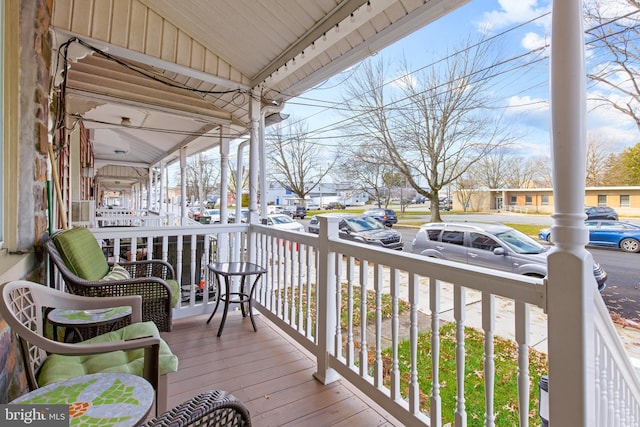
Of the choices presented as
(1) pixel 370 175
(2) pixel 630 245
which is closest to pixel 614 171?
(2) pixel 630 245

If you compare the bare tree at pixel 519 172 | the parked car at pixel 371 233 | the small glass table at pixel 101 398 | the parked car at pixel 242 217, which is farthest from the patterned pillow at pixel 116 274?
the bare tree at pixel 519 172

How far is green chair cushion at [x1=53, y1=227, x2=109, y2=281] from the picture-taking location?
1992 millimetres

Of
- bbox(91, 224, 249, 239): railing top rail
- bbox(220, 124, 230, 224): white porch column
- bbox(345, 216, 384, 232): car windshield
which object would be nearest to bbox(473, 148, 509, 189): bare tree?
bbox(345, 216, 384, 232): car windshield

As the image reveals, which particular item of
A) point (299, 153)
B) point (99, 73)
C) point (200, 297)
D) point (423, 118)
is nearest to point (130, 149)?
point (299, 153)

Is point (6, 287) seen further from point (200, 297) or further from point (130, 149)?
point (130, 149)

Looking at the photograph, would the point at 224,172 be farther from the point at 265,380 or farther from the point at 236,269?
the point at 265,380

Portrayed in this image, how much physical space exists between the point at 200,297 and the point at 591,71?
3.91m

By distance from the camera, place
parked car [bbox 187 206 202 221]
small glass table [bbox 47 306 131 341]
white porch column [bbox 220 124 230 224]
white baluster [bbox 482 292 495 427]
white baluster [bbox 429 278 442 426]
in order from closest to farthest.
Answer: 1. white baluster [bbox 482 292 495 427]
2. white baluster [bbox 429 278 442 426]
3. small glass table [bbox 47 306 131 341]
4. white porch column [bbox 220 124 230 224]
5. parked car [bbox 187 206 202 221]

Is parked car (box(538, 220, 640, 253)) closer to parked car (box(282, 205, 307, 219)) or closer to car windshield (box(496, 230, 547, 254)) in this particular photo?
car windshield (box(496, 230, 547, 254))

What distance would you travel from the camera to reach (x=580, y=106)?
98cm

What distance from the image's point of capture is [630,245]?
1.60 m

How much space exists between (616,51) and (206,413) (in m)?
2.46

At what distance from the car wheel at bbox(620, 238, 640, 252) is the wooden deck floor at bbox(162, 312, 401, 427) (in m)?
1.47

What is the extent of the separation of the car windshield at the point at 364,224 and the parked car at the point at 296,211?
4.41 metres
